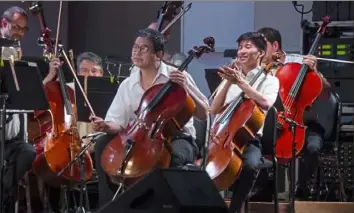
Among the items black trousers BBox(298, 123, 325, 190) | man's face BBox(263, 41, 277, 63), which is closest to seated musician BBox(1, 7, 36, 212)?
man's face BBox(263, 41, 277, 63)

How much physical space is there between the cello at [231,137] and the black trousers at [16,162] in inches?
40.3

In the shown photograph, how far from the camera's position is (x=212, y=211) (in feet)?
10.2

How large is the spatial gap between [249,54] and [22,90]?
1.34m

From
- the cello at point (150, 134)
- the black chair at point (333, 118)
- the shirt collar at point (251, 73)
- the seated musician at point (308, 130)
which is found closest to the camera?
the cello at point (150, 134)

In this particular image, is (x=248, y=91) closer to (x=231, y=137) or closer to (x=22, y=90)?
(x=231, y=137)

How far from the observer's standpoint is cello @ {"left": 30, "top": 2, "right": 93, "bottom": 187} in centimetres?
418

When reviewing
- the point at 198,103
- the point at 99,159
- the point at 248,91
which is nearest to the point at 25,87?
the point at 99,159

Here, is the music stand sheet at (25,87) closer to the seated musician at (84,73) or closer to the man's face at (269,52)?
the seated musician at (84,73)

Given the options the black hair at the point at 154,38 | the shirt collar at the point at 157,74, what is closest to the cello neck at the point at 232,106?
the shirt collar at the point at 157,74

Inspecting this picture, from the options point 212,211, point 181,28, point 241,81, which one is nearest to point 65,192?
point 241,81

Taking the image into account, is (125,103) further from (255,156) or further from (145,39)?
(255,156)

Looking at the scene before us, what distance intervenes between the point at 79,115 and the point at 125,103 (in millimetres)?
347

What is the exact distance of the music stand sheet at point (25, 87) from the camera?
3701 mm

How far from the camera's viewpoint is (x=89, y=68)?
5.11 m
